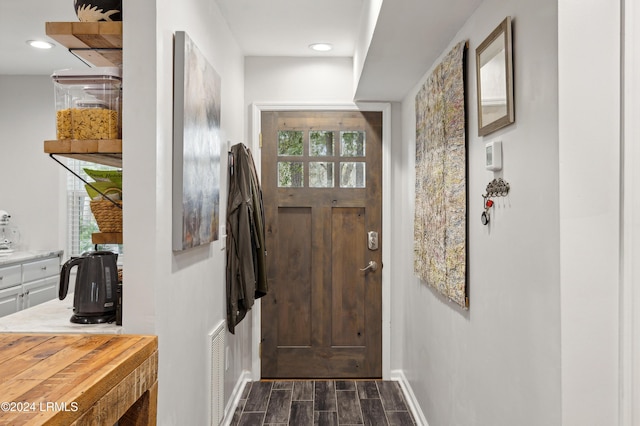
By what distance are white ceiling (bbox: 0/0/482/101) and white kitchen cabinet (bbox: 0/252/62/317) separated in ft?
5.54

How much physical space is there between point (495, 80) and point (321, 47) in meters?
1.98

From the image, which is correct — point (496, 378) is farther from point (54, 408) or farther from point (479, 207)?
point (54, 408)

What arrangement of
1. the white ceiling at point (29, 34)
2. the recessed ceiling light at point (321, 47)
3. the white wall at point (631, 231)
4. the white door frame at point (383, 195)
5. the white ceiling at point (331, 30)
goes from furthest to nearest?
the white door frame at point (383, 195)
the recessed ceiling light at point (321, 47)
the white ceiling at point (29, 34)
the white ceiling at point (331, 30)
the white wall at point (631, 231)

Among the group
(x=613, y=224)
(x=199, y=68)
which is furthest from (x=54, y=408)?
(x=199, y=68)

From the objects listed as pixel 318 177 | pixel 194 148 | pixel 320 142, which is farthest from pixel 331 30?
pixel 194 148

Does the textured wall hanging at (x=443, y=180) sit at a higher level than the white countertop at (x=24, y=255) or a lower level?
higher

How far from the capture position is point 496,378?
63.3 inches

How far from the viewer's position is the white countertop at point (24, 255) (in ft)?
12.0

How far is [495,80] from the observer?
1.59 metres

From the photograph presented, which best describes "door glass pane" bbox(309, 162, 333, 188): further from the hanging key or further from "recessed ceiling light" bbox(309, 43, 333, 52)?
the hanging key

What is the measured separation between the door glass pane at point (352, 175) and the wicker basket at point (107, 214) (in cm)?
211

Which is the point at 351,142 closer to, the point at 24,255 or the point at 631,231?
the point at 631,231

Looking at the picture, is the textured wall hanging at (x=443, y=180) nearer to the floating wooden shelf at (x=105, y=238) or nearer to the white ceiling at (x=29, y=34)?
the floating wooden shelf at (x=105, y=238)

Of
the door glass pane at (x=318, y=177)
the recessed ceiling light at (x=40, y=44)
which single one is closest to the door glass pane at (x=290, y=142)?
the door glass pane at (x=318, y=177)
